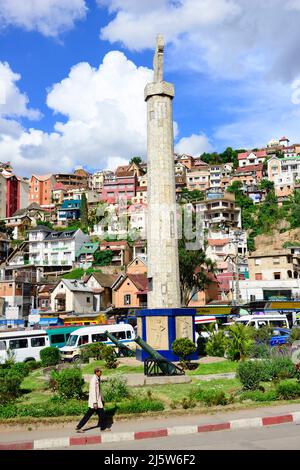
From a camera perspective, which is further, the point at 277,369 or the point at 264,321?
the point at 264,321

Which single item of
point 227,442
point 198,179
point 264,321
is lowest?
point 227,442

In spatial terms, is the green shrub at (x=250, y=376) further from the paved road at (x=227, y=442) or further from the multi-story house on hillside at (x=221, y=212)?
the multi-story house on hillside at (x=221, y=212)

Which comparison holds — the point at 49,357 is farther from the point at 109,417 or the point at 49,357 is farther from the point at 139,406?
the point at 109,417

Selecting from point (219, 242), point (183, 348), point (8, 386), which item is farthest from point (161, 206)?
point (219, 242)

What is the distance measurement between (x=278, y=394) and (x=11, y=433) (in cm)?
734

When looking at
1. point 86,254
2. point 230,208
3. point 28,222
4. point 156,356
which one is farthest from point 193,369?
point 28,222

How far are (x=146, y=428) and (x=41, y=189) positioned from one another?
4556 inches

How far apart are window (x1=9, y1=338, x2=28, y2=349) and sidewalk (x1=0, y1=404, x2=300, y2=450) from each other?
54.2 ft

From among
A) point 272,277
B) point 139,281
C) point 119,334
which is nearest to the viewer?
point 119,334

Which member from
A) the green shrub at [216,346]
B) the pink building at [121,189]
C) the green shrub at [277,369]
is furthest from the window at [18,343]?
the pink building at [121,189]

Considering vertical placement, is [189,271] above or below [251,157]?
below

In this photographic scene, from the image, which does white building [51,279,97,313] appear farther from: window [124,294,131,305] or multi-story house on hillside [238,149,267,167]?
multi-story house on hillside [238,149,267,167]

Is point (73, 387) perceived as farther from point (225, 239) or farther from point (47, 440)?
point (225, 239)

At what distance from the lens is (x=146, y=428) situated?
11.4 metres
